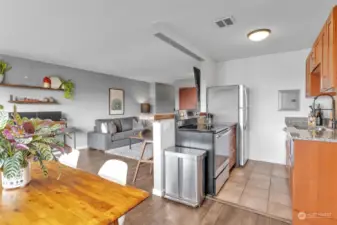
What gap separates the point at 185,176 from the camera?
2.22 metres

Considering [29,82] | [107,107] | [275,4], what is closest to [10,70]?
[29,82]

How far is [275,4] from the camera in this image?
2.04 metres

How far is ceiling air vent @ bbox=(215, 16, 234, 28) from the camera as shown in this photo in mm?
2346

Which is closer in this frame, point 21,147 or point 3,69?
point 21,147

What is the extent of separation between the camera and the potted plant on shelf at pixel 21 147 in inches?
40.7

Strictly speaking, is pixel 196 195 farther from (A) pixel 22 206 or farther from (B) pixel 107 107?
(B) pixel 107 107

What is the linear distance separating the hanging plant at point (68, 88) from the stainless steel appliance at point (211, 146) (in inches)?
150

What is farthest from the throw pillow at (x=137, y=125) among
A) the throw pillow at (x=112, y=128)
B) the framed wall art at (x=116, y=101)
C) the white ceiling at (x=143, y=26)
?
the white ceiling at (x=143, y=26)

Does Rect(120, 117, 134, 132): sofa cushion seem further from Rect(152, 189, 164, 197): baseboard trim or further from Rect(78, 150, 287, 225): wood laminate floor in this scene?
Rect(78, 150, 287, 225): wood laminate floor

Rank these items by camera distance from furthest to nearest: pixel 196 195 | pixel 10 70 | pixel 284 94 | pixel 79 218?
pixel 10 70, pixel 284 94, pixel 196 195, pixel 79 218

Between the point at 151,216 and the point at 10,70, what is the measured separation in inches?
177

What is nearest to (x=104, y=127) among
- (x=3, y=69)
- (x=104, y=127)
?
(x=104, y=127)

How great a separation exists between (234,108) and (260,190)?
64.2 inches

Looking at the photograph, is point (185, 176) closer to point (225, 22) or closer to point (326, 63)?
point (326, 63)
